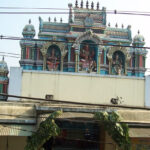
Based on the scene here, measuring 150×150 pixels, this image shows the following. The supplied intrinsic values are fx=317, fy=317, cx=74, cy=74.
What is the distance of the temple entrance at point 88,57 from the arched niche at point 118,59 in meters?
1.55

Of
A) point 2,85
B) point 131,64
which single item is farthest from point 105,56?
point 2,85

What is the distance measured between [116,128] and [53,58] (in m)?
19.0

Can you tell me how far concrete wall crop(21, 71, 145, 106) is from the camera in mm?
19672

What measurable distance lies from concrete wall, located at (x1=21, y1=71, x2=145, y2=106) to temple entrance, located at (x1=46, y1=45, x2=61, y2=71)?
10.0 metres

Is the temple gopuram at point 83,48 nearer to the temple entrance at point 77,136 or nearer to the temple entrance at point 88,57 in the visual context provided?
the temple entrance at point 88,57

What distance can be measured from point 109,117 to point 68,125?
301 cm

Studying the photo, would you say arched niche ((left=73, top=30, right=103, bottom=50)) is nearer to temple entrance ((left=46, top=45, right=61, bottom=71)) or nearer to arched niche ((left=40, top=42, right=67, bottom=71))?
arched niche ((left=40, top=42, right=67, bottom=71))

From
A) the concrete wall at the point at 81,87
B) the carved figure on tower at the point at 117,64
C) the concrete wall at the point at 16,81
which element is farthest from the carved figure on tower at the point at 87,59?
the concrete wall at the point at 16,81

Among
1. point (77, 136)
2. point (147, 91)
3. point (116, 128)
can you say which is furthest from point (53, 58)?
point (116, 128)

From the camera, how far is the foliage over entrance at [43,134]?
11859 millimetres

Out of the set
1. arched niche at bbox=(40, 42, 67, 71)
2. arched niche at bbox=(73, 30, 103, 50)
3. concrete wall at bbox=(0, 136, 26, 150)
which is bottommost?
concrete wall at bbox=(0, 136, 26, 150)

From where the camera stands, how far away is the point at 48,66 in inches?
1183

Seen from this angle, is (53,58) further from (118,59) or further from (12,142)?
(12,142)

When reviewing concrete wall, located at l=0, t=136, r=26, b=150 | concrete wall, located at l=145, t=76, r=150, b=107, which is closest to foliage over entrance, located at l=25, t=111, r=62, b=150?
concrete wall, located at l=0, t=136, r=26, b=150
